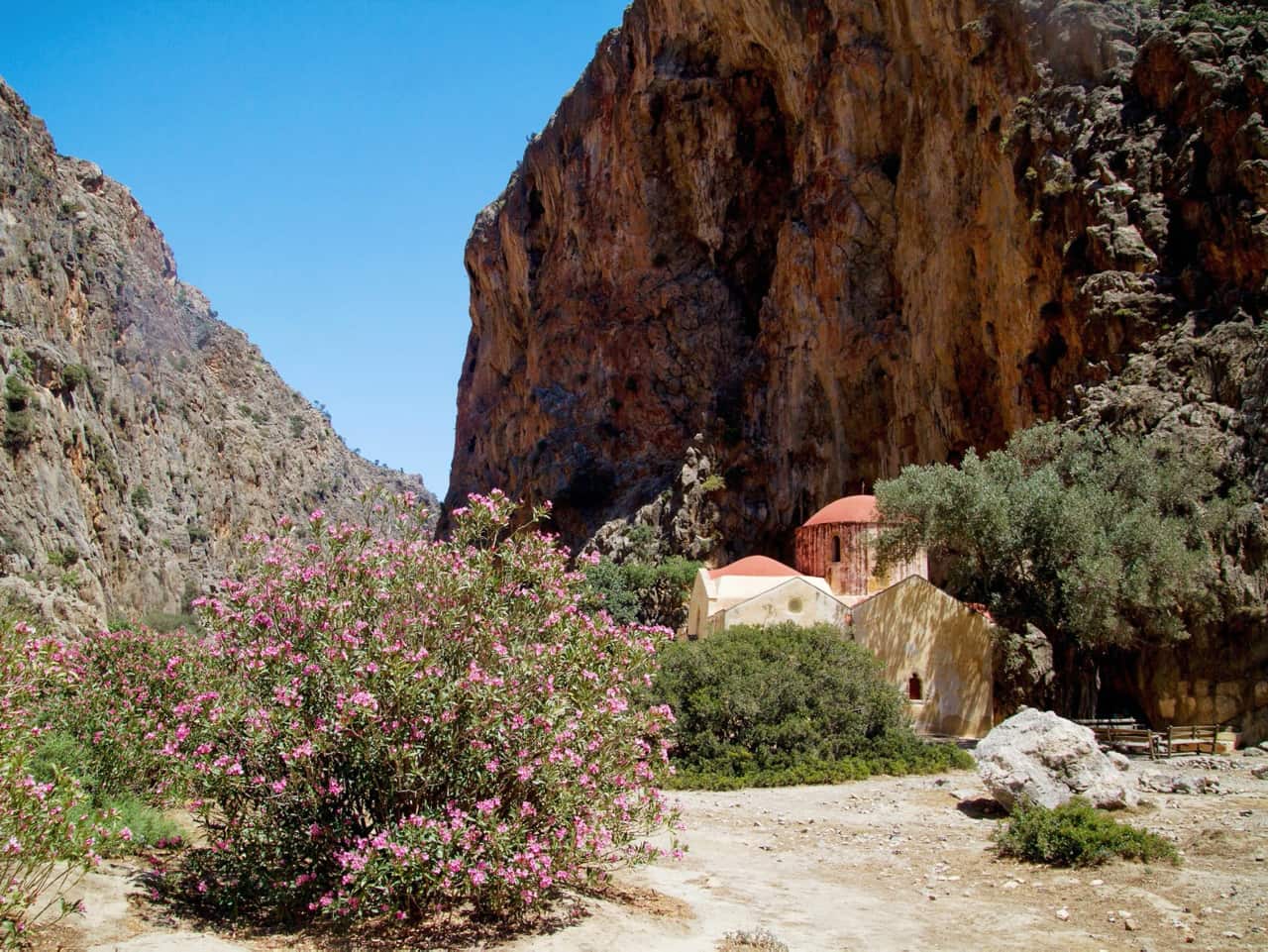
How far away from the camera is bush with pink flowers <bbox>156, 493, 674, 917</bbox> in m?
8.22

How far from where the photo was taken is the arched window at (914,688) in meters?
28.5

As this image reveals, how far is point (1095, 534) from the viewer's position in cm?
2541

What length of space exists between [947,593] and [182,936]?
24815 mm

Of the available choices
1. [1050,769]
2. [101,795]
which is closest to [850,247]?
[1050,769]

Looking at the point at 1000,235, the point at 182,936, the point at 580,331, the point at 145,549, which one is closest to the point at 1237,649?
the point at 1000,235

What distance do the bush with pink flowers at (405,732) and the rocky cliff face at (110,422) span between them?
3195 cm

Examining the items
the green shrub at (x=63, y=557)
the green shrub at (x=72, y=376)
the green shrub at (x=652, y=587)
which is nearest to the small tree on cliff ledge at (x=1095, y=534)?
the green shrub at (x=652, y=587)

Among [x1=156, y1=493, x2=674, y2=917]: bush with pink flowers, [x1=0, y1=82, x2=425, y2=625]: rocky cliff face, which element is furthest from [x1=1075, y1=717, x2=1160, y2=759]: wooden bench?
[x1=0, y1=82, x2=425, y2=625]: rocky cliff face

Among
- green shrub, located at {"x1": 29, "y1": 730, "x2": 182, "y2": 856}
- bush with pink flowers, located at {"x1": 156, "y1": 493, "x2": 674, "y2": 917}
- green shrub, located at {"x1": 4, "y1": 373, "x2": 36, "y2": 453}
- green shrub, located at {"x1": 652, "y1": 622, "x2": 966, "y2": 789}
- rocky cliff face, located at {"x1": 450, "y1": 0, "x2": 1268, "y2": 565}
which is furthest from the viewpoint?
green shrub, located at {"x1": 4, "y1": 373, "x2": 36, "y2": 453}

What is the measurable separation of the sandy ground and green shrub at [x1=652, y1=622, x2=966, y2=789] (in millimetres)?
4567

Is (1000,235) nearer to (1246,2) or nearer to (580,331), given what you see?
(1246,2)

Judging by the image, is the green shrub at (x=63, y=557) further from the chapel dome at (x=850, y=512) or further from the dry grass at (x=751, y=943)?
the dry grass at (x=751, y=943)

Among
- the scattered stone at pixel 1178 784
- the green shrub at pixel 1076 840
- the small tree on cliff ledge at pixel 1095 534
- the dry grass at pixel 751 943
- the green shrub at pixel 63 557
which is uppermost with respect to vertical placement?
the green shrub at pixel 63 557

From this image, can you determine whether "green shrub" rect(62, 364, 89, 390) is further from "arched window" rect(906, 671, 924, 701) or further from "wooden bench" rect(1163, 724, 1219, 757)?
"wooden bench" rect(1163, 724, 1219, 757)
